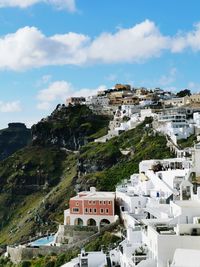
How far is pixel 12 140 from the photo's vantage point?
7485 inches

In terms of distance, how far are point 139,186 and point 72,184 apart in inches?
1307

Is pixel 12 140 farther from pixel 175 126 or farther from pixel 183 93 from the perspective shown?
pixel 175 126

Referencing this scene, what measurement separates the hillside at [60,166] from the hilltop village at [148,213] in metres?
2.81

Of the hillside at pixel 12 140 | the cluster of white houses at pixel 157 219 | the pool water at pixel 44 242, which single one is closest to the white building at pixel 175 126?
the cluster of white houses at pixel 157 219

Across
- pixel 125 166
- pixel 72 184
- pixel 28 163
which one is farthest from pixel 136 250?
pixel 28 163

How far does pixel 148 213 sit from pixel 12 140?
15377 centimetres

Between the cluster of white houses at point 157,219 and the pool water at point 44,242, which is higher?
the cluster of white houses at point 157,219

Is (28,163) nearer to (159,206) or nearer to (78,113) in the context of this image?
(78,113)

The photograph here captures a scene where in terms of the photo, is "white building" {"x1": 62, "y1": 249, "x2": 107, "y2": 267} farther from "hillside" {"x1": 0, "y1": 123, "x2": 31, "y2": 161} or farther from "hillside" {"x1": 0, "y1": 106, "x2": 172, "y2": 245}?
"hillside" {"x1": 0, "y1": 123, "x2": 31, "y2": 161}

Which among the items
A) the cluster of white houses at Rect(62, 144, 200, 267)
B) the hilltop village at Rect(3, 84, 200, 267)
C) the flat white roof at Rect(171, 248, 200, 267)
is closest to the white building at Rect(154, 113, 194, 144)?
the hilltop village at Rect(3, 84, 200, 267)

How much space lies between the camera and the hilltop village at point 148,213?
27.8 m

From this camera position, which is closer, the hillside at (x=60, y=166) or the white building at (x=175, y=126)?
the white building at (x=175, y=126)

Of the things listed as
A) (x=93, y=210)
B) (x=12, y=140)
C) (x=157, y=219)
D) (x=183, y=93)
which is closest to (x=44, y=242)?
(x=93, y=210)

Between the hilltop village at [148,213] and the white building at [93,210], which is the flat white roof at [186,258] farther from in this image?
the white building at [93,210]
